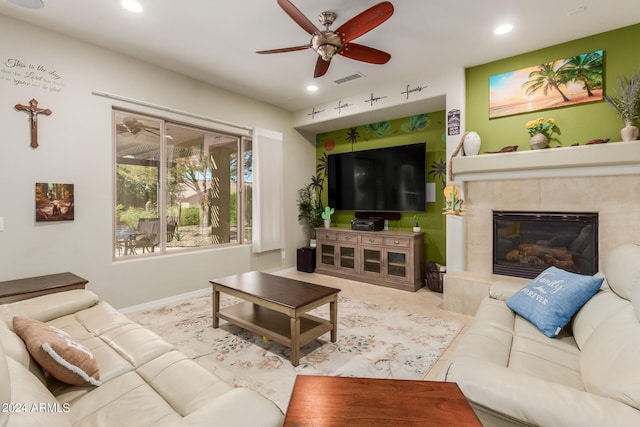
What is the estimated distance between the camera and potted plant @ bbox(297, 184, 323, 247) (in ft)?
18.2

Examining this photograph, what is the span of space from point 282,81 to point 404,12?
188cm

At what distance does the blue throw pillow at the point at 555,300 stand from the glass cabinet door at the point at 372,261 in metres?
2.55

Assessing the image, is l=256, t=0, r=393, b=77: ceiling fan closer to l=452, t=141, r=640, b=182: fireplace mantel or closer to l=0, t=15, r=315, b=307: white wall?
l=452, t=141, r=640, b=182: fireplace mantel

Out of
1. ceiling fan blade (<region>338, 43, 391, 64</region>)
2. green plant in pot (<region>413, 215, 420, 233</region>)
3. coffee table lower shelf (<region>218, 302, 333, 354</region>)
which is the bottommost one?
coffee table lower shelf (<region>218, 302, 333, 354</region>)

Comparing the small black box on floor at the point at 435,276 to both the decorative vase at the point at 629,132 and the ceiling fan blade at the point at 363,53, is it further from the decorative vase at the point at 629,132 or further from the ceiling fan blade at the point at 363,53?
the ceiling fan blade at the point at 363,53

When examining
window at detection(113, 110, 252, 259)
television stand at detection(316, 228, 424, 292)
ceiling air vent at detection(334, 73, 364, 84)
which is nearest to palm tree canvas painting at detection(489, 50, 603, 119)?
ceiling air vent at detection(334, 73, 364, 84)

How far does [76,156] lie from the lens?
119 inches

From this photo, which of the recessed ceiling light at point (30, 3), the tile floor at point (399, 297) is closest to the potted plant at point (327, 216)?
the tile floor at point (399, 297)

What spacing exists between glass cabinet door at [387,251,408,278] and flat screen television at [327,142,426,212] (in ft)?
2.21

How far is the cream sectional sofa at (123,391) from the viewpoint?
90cm

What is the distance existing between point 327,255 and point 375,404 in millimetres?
4267

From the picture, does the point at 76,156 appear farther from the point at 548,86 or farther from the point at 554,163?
the point at 548,86

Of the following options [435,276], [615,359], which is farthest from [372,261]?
[615,359]

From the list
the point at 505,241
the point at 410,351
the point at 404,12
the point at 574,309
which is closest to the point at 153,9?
the point at 404,12
